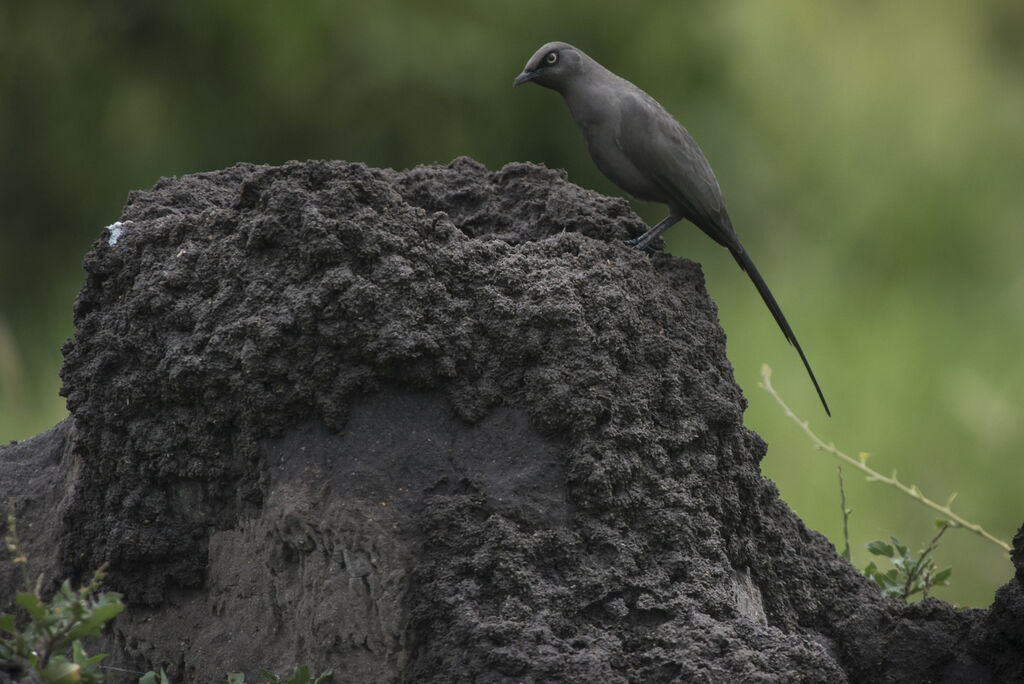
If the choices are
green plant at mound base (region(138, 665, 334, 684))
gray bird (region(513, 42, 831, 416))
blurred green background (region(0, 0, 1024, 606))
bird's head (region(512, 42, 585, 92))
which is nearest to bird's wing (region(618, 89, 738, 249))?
gray bird (region(513, 42, 831, 416))

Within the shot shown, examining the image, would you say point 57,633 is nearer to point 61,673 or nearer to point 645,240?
point 61,673

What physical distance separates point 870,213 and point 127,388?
16.1 ft

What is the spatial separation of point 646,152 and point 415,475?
1.19m

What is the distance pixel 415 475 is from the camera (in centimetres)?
218

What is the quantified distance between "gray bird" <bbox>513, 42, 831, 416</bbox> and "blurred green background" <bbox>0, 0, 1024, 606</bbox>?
3.14 metres

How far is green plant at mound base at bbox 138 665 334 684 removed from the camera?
2023mm

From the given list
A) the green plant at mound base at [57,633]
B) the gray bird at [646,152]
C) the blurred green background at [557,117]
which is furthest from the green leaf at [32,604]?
the blurred green background at [557,117]

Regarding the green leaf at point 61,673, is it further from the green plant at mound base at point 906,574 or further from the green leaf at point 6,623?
the green plant at mound base at point 906,574

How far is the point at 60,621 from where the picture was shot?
183cm

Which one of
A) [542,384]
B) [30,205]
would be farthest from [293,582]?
[30,205]

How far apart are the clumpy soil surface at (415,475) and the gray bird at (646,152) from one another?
23.6 inches

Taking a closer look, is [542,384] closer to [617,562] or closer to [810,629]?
[617,562]

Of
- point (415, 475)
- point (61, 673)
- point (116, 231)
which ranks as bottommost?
point (61, 673)

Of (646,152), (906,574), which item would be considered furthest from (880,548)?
(646,152)
